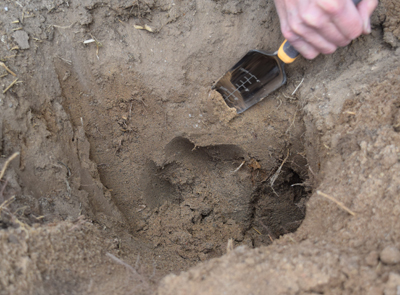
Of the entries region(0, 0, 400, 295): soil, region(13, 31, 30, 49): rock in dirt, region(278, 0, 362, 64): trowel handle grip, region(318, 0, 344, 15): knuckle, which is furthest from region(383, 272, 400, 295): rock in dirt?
region(13, 31, 30, 49): rock in dirt

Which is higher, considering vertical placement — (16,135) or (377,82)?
(377,82)

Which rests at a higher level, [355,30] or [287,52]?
[355,30]

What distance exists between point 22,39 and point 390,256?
260 centimetres

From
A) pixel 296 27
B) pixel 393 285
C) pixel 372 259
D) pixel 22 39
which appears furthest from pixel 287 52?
pixel 22 39

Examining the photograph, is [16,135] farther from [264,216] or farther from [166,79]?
[264,216]

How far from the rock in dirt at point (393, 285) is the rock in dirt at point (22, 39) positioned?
2583 millimetres

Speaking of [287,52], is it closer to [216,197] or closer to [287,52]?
[287,52]

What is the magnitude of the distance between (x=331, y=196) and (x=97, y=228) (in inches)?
59.1

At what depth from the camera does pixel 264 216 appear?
293 centimetres

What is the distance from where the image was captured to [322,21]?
1553 mm

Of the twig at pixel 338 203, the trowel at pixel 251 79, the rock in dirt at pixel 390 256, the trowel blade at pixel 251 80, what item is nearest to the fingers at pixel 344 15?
the trowel at pixel 251 79

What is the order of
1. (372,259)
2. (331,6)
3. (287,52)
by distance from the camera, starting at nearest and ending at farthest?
(372,259) → (331,6) → (287,52)

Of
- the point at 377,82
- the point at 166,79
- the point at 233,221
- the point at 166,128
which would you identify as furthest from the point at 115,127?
the point at 377,82

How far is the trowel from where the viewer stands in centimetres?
222
